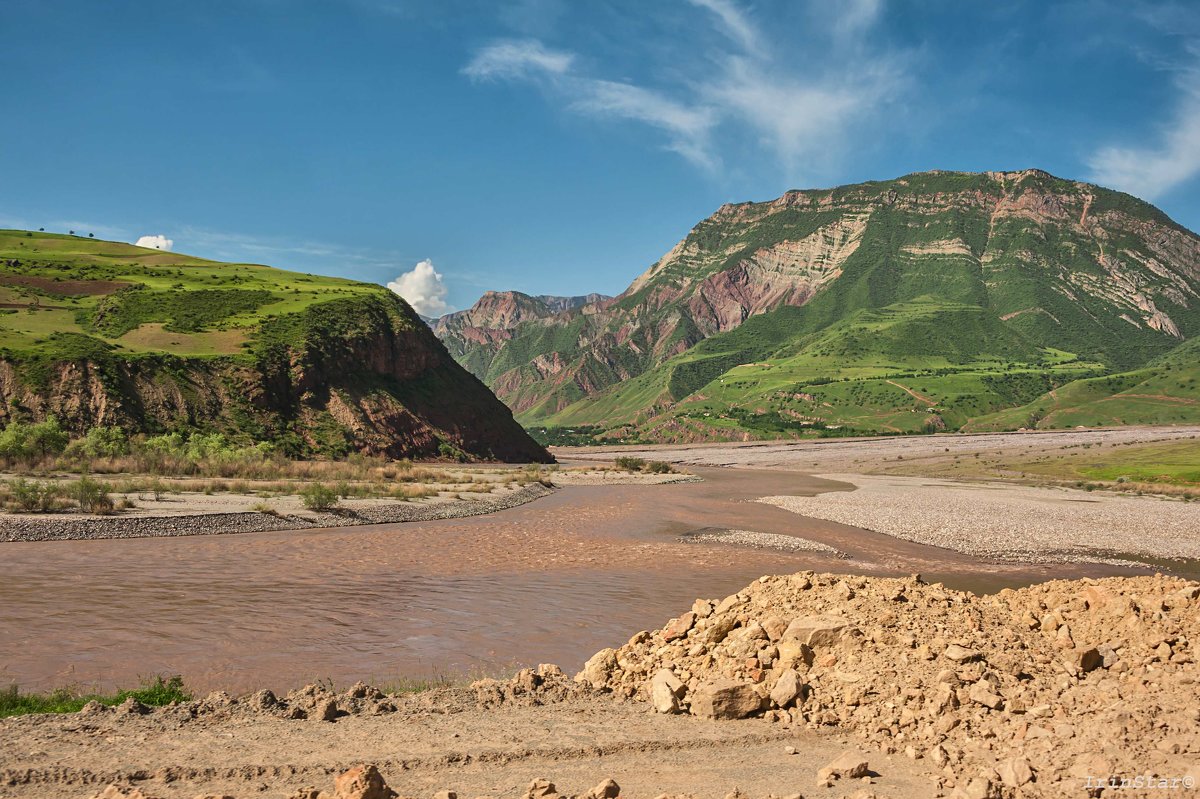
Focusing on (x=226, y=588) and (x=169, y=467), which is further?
(x=169, y=467)

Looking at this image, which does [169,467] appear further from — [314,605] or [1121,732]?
[1121,732]

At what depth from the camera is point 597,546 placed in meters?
29.8

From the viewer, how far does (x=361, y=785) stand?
20.6ft

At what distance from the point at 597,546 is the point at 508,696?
19.3 metres

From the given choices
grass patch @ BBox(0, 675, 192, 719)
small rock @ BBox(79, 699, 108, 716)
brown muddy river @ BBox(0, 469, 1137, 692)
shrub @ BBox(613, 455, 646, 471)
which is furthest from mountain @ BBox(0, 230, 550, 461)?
small rock @ BBox(79, 699, 108, 716)

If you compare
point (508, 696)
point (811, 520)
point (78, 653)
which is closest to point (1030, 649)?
point (508, 696)

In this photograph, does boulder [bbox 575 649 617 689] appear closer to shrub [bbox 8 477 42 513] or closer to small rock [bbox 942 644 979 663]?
small rock [bbox 942 644 979 663]

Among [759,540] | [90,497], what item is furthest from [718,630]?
[90,497]

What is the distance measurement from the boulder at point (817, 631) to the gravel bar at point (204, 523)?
27599 millimetres

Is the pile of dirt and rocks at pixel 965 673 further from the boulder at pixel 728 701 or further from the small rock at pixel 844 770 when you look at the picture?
the small rock at pixel 844 770

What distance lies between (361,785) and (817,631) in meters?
7.59

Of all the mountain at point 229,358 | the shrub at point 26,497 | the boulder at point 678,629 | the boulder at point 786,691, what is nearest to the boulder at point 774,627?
the boulder at point 786,691

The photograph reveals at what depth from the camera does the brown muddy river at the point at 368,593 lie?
13.3 metres

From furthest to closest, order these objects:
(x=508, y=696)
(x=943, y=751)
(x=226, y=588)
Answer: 1. (x=226, y=588)
2. (x=508, y=696)
3. (x=943, y=751)
